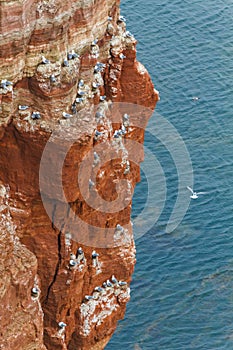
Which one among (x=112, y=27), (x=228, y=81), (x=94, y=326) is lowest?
(x=228, y=81)

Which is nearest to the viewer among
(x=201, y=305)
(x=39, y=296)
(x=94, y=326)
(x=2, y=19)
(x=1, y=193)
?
(x=2, y=19)

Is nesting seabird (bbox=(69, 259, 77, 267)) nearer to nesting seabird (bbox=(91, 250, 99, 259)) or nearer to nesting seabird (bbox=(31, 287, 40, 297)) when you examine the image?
nesting seabird (bbox=(91, 250, 99, 259))

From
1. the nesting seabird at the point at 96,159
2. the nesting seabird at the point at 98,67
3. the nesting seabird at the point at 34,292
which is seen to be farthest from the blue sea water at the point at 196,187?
the nesting seabird at the point at 98,67

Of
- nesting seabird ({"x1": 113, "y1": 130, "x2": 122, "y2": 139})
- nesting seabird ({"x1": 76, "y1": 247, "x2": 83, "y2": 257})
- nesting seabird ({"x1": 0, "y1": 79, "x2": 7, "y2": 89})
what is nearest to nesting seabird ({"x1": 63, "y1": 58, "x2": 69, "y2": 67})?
nesting seabird ({"x1": 0, "y1": 79, "x2": 7, "y2": 89})

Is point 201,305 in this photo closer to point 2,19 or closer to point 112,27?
point 112,27

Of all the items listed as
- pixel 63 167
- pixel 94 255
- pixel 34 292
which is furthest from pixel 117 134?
pixel 34 292

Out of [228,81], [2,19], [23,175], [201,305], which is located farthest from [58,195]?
[228,81]

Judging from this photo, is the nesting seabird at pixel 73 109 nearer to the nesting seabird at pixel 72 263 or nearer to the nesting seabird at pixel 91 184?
the nesting seabird at pixel 91 184
